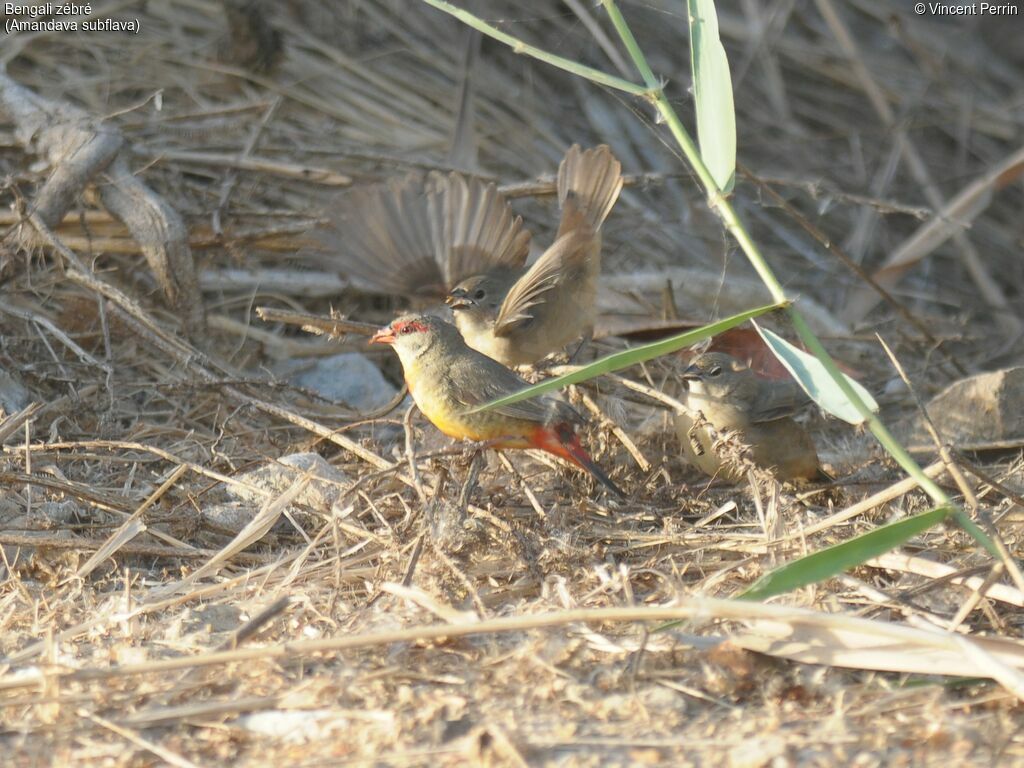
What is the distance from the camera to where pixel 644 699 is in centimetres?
305

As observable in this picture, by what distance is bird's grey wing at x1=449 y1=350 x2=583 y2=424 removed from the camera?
14.1ft

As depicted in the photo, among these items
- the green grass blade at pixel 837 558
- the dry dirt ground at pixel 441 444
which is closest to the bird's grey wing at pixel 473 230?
the dry dirt ground at pixel 441 444

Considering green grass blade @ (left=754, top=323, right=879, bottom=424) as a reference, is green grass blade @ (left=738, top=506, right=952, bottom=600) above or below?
below

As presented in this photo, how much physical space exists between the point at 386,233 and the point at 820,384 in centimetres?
274

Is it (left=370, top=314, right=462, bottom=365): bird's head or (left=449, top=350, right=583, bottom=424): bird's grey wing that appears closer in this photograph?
(left=449, top=350, right=583, bottom=424): bird's grey wing

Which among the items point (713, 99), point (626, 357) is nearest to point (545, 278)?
point (713, 99)

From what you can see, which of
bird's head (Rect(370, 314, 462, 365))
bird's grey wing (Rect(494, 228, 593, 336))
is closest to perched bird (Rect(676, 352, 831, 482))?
bird's grey wing (Rect(494, 228, 593, 336))

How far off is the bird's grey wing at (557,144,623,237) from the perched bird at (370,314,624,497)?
117 cm

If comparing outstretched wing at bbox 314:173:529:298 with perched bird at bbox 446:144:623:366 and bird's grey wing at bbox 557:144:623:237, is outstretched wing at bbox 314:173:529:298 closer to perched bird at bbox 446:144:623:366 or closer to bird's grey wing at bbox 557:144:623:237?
perched bird at bbox 446:144:623:366

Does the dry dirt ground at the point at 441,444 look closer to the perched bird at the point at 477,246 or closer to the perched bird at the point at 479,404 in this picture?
the perched bird at the point at 479,404

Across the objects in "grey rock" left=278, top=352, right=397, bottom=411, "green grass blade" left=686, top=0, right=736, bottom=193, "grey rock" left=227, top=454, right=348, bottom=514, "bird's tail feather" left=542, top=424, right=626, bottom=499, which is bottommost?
"grey rock" left=278, top=352, right=397, bottom=411

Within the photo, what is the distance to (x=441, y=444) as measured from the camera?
16.2ft

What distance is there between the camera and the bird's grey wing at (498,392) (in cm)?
430

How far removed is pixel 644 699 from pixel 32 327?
3545 mm
